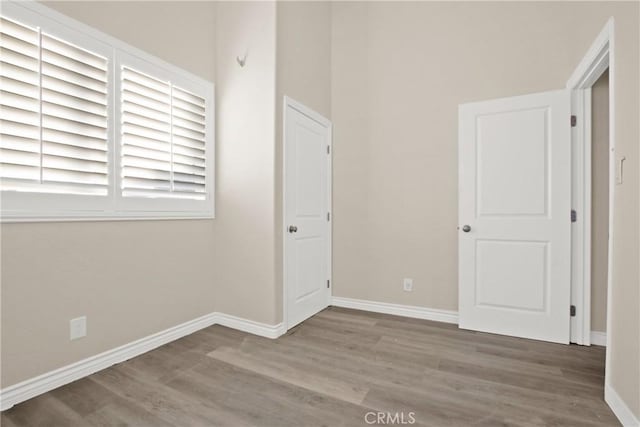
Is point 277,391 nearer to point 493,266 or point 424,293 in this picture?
point 424,293

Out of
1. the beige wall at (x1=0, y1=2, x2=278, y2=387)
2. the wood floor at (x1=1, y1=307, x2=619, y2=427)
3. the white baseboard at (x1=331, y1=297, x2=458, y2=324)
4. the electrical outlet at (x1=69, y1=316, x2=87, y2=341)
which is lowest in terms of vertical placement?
the wood floor at (x1=1, y1=307, x2=619, y2=427)

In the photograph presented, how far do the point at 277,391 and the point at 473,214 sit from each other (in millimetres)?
2202

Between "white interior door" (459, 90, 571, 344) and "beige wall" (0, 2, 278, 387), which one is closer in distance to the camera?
"beige wall" (0, 2, 278, 387)

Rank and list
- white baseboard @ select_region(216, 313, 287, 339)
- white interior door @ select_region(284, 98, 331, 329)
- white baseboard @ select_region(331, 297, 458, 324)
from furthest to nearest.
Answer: white baseboard @ select_region(331, 297, 458, 324) < white interior door @ select_region(284, 98, 331, 329) < white baseboard @ select_region(216, 313, 287, 339)

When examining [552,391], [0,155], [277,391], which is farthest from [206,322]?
[552,391]

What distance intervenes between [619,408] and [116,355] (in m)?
2.98

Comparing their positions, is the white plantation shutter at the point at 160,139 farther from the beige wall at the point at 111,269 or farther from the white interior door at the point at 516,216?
the white interior door at the point at 516,216

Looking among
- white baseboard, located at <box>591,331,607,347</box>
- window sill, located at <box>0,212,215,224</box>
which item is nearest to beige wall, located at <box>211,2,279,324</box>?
window sill, located at <box>0,212,215,224</box>

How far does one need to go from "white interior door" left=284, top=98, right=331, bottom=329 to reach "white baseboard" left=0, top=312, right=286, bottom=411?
367mm

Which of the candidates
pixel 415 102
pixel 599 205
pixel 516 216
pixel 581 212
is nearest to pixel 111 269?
pixel 415 102

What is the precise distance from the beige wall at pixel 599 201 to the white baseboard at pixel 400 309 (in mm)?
1080

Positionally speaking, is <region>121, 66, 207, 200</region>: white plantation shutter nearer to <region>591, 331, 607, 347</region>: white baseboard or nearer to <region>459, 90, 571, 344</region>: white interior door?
<region>459, 90, 571, 344</region>: white interior door

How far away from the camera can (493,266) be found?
2.75 metres

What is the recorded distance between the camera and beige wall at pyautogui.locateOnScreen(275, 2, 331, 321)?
105 inches
